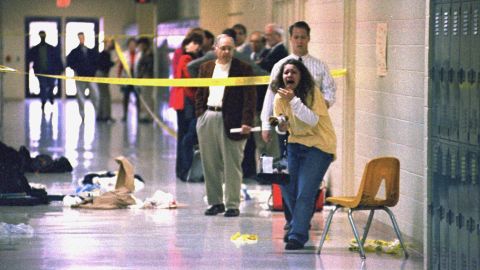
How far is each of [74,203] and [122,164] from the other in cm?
108

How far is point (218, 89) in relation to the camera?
12180 millimetres

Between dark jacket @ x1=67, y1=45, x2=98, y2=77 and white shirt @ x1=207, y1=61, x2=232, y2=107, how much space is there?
13.7 metres

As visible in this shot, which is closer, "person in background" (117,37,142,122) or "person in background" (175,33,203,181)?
"person in background" (175,33,203,181)

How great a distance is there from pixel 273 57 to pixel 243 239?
430 cm

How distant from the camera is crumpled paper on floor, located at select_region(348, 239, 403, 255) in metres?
10.0

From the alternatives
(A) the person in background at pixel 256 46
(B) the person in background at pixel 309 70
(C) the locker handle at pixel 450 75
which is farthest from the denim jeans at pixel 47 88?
(C) the locker handle at pixel 450 75

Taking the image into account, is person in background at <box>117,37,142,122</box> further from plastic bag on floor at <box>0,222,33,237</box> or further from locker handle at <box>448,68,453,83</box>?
locker handle at <box>448,68,453,83</box>

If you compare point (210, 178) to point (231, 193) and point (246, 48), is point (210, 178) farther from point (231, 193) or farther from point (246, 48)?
point (246, 48)

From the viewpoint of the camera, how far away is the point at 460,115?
7.98 metres

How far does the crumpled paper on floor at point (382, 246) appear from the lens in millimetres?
10031

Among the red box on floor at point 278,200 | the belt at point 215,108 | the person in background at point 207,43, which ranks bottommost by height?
the red box on floor at point 278,200

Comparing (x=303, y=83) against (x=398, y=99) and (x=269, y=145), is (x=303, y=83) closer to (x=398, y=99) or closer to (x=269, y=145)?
(x=398, y=99)

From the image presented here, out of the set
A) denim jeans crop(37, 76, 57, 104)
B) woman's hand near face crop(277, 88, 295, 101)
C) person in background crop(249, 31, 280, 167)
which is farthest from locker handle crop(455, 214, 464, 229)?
denim jeans crop(37, 76, 57, 104)

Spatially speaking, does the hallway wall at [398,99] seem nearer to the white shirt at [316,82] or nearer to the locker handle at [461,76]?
the white shirt at [316,82]
